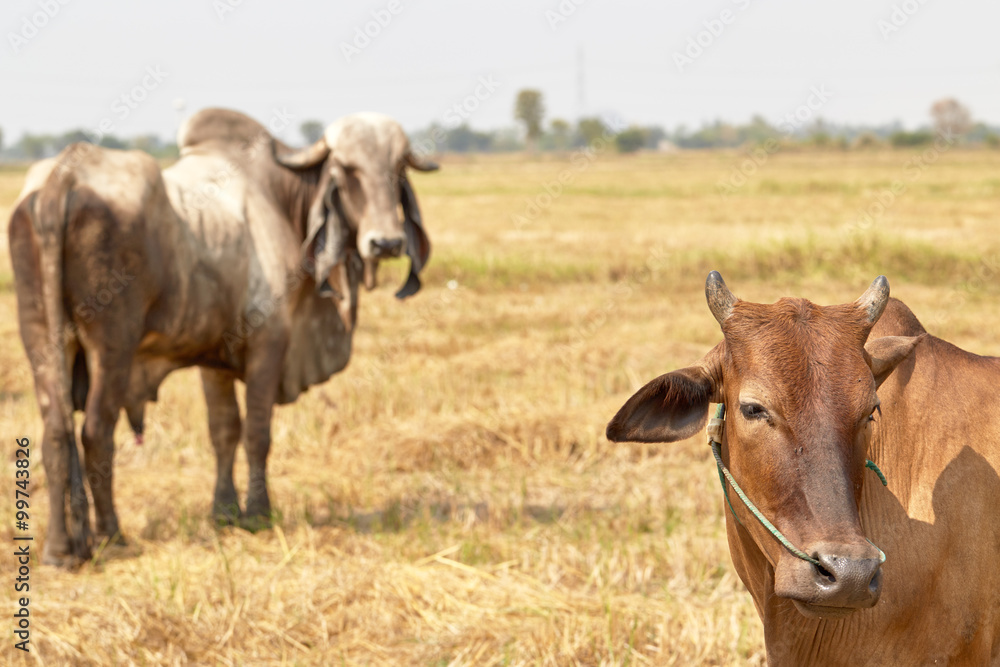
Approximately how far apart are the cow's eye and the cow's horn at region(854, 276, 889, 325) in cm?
39

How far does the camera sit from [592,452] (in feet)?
22.0

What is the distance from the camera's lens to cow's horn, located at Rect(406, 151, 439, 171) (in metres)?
6.09

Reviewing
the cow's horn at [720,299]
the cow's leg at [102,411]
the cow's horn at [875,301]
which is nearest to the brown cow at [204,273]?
the cow's leg at [102,411]

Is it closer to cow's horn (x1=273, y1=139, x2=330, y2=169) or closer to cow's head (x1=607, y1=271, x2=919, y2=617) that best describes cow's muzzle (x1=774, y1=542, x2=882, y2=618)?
cow's head (x1=607, y1=271, x2=919, y2=617)

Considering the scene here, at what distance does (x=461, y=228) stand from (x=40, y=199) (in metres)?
16.7

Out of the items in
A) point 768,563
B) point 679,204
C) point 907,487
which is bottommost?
point 679,204

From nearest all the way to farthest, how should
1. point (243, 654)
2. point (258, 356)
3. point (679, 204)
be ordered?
point (243, 654) < point (258, 356) < point (679, 204)

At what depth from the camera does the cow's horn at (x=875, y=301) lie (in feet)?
8.46

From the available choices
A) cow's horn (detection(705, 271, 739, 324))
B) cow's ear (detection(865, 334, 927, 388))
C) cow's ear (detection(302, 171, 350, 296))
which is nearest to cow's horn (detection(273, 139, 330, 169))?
cow's ear (detection(302, 171, 350, 296))

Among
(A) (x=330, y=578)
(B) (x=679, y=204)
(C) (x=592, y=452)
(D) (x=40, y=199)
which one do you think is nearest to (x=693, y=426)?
(A) (x=330, y=578)

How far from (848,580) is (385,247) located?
3.97 metres

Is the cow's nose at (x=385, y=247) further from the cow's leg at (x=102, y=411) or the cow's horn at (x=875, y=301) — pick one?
the cow's horn at (x=875, y=301)

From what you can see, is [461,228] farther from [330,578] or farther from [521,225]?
[330,578]

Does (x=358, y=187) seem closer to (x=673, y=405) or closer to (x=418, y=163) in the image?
(x=418, y=163)
